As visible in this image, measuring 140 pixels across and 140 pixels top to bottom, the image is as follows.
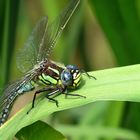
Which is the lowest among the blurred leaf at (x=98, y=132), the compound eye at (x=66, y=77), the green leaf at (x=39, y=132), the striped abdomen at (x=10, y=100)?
the blurred leaf at (x=98, y=132)

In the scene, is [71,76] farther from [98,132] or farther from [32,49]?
[98,132]

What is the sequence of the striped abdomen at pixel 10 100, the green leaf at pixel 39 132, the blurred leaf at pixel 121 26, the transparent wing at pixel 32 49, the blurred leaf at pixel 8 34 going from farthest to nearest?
the transparent wing at pixel 32 49
the striped abdomen at pixel 10 100
the blurred leaf at pixel 8 34
the blurred leaf at pixel 121 26
the green leaf at pixel 39 132

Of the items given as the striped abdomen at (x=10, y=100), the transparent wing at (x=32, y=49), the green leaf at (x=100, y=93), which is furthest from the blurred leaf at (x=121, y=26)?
the striped abdomen at (x=10, y=100)

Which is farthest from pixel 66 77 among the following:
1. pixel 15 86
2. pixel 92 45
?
pixel 92 45

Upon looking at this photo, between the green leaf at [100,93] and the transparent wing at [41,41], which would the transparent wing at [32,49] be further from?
the green leaf at [100,93]

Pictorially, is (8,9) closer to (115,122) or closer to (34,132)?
(34,132)

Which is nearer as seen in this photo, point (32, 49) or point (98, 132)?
point (32, 49)

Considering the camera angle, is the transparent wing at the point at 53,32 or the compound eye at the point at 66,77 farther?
the transparent wing at the point at 53,32

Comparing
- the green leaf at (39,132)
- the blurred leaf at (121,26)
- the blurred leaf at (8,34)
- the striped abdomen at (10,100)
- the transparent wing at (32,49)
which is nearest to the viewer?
the green leaf at (39,132)
